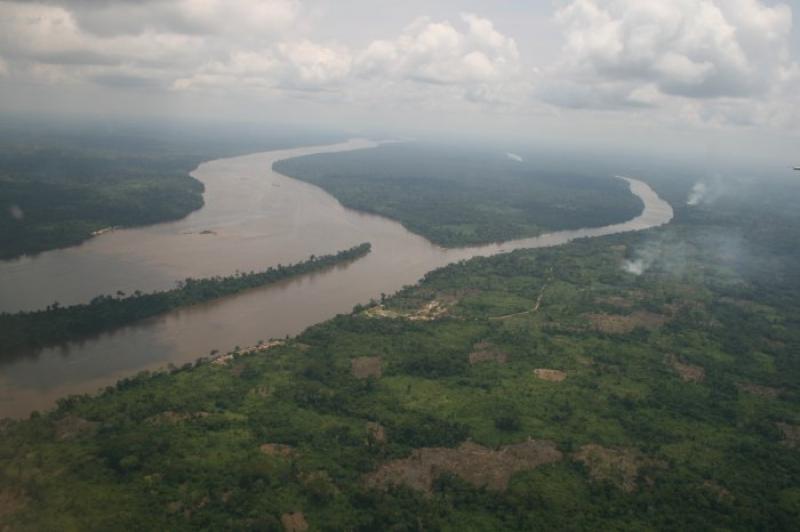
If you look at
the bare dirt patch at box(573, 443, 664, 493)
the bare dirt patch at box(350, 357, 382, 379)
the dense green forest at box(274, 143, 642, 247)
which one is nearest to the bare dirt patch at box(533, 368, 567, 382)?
the bare dirt patch at box(573, 443, 664, 493)

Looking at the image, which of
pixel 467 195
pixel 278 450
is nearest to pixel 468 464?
pixel 278 450

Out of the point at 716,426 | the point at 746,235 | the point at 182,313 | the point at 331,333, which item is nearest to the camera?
the point at 716,426

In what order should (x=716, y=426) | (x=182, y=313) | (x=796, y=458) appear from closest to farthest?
(x=796, y=458) < (x=716, y=426) < (x=182, y=313)

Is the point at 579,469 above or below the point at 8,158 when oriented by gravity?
below

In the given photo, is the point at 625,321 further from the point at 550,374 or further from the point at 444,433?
the point at 444,433

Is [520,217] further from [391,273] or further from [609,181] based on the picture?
[609,181]

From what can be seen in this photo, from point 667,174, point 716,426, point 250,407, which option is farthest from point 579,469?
point 667,174
